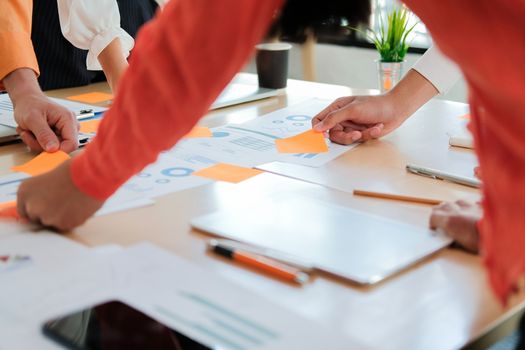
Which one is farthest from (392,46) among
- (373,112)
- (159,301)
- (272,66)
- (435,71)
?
(159,301)

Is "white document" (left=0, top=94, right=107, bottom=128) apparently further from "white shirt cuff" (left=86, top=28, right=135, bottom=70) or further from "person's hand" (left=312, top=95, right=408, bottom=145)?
"person's hand" (left=312, top=95, right=408, bottom=145)

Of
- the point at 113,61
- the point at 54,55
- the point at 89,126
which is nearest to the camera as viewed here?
the point at 89,126

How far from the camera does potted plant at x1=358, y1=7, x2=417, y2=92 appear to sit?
1.73 meters

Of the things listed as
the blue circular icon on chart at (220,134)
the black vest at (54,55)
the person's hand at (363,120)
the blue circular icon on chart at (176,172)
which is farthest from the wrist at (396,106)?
the black vest at (54,55)

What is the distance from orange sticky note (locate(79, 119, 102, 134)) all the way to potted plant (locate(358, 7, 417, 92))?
2.36ft

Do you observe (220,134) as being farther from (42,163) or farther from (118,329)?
(118,329)

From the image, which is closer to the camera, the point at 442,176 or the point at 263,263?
the point at 263,263

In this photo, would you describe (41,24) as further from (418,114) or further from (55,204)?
(55,204)

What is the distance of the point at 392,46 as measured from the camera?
1.77 meters

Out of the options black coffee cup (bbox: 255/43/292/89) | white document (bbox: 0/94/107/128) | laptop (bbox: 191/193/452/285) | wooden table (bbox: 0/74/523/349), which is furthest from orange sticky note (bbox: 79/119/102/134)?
laptop (bbox: 191/193/452/285)

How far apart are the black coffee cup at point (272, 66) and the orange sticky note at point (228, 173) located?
67 centimetres

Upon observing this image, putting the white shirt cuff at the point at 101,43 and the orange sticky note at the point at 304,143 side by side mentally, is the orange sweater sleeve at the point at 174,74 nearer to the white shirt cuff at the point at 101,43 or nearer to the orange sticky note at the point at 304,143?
the orange sticky note at the point at 304,143

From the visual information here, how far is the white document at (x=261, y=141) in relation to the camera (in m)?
1.15

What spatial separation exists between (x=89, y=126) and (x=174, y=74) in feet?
2.58
